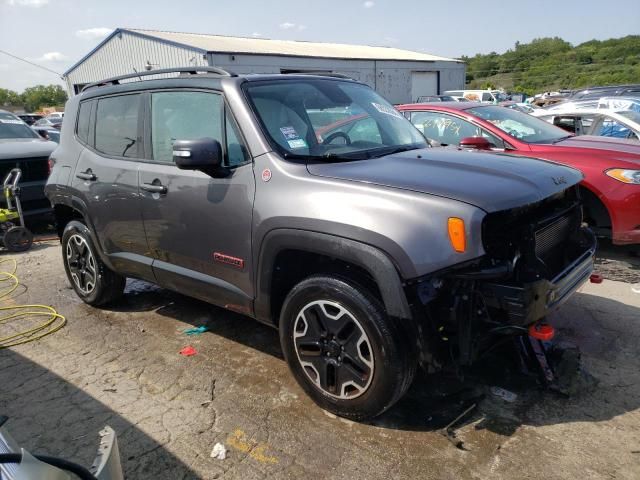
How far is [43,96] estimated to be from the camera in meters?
103

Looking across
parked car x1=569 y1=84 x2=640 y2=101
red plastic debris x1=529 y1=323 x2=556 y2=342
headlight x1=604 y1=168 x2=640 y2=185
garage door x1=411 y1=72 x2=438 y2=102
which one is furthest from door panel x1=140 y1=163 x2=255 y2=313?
garage door x1=411 y1=72 x2=438 y2=102

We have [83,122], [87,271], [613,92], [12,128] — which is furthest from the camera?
[613,92]

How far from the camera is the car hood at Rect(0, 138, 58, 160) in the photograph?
775 centimetres

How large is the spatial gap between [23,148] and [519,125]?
7289mm

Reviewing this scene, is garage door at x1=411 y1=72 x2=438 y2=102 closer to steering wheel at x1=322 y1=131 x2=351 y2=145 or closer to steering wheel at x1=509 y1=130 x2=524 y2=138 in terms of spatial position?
steering wheel at x1=509 y1=130 x2=524 y2=138

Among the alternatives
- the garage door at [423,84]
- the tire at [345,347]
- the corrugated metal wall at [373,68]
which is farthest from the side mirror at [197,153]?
the garage door at [423,84]

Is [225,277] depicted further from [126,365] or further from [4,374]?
[4,374]

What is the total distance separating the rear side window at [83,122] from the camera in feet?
14.9

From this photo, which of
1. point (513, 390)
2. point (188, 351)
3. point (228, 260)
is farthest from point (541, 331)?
point (188, 351)

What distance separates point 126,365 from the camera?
3.74 m

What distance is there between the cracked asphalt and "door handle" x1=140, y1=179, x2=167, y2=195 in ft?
4.05

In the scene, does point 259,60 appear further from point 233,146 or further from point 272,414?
point 272,414

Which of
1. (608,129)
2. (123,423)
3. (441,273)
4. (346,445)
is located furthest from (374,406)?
(608,129)

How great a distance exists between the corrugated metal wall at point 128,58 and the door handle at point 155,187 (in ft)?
79.9
